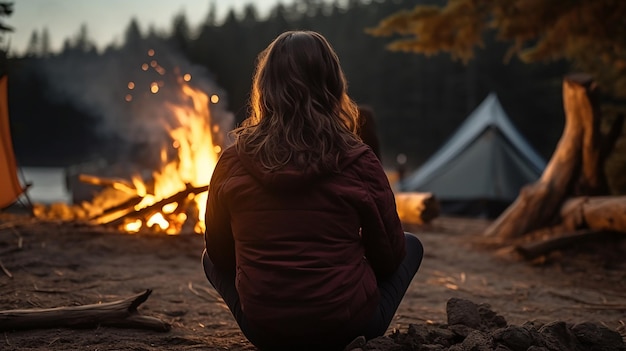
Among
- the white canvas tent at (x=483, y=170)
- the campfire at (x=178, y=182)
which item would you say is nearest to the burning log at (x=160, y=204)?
the campfire at (x=178, y=182)

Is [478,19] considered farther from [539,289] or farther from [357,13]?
[357,13]

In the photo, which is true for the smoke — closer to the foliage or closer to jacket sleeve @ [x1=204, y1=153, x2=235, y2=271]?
the foliage

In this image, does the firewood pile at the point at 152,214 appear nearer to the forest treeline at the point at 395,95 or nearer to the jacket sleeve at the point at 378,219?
the jacket sleeve at the point at 378,219

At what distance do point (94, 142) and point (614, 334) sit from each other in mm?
43541

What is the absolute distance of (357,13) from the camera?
5612 cm

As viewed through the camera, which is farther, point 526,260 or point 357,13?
point 357,13

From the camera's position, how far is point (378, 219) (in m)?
2.49

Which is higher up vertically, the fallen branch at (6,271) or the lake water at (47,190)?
the fallen branch at (6,271)

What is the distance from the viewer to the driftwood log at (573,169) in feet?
23.0

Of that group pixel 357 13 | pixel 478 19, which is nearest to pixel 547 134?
pixel 357 13

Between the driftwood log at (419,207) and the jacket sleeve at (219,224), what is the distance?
5.94m

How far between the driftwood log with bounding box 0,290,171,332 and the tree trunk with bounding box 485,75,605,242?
4911mm

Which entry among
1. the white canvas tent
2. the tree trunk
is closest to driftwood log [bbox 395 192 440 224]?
the tree trunk

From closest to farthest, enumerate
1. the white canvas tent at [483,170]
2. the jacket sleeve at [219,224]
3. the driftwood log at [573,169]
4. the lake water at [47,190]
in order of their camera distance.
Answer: the jacket sleeve at [219,224] → the driftwood log at [573,169] → the white canvas tent at [483,170] → the lake water at [47,190]
